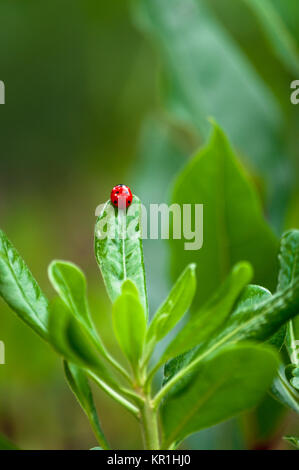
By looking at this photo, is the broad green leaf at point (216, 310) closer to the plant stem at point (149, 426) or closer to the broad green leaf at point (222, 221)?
the plant stem at point (149, 426)

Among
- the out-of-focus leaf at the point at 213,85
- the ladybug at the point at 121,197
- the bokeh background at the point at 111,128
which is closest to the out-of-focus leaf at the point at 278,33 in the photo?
the bokeh background at the point at 111,128

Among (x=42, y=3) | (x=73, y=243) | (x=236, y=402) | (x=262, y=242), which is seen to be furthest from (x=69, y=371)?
(x=42, y=3)

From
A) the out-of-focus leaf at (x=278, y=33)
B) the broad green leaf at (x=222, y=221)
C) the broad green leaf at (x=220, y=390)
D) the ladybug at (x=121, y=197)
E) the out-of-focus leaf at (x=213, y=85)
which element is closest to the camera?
the broad green leaf at (x=220, y=390)

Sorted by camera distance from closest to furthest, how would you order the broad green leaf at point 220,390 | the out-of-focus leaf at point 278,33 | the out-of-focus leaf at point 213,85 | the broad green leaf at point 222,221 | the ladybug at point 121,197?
the broad green leaf at point 220,390 → the ladybug at point 121,197 → the broad green leaf at point 222,221 → the out-of-focus leaf at point 278,33 → the out-of-focus leaf at point 213,85

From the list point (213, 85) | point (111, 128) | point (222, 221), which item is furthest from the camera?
point (111, 128)

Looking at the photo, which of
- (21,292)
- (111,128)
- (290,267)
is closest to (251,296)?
(290,267)

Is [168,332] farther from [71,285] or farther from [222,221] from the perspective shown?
[222,221]

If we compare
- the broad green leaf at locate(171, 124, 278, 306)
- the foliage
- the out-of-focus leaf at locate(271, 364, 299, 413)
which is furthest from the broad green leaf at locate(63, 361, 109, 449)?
the broad green leaf at locate(171, 124, 278, 306)
